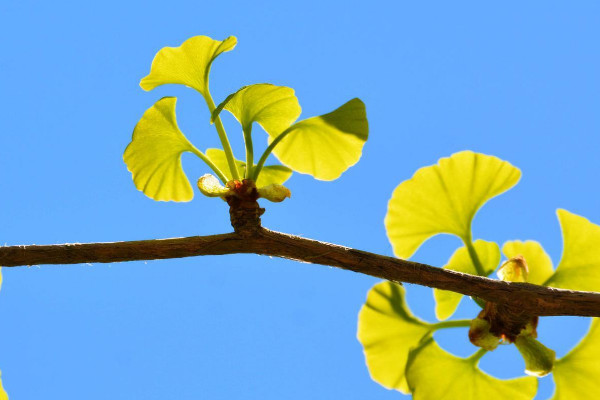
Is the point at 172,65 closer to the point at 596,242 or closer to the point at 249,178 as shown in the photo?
the point at 249,178

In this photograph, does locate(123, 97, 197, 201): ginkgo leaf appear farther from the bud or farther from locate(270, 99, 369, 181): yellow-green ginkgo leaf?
the bud

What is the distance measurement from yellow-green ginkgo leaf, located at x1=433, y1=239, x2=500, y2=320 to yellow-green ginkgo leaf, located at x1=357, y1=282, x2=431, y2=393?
3 centimetres

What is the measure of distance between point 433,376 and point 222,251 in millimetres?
289

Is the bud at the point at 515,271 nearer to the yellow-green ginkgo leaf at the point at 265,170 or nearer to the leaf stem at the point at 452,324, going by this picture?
the leaf stem at the point at 452,324

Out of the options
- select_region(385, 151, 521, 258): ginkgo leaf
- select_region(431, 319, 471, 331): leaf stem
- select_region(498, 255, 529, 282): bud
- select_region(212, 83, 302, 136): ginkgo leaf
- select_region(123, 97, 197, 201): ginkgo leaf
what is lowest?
select_region(431, 319, 471, 331): leaf stem

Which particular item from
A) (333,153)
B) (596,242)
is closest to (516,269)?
(596,242)

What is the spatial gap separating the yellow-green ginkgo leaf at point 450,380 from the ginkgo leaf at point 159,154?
0.30 metres

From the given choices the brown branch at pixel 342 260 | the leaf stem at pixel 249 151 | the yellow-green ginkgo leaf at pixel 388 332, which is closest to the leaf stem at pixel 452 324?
the yellow-green ginkgo leaf at pixel 388 332

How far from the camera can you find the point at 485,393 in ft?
2.20

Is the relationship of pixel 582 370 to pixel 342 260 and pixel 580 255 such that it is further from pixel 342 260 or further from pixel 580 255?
pixel 342 260

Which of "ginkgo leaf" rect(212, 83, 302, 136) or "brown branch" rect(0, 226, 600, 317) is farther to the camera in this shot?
"ginkgo leaf" rect(212, 83, 302, 136)

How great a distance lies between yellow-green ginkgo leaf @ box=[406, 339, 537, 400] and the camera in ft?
2.18

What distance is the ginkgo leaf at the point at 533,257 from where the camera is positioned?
704mm

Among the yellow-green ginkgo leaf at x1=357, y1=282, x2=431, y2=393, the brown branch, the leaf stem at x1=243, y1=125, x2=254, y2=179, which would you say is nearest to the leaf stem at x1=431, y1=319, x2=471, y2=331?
the yellow-green ginkgo leaf at x1=357, y1=282, x2=431, y2=393
